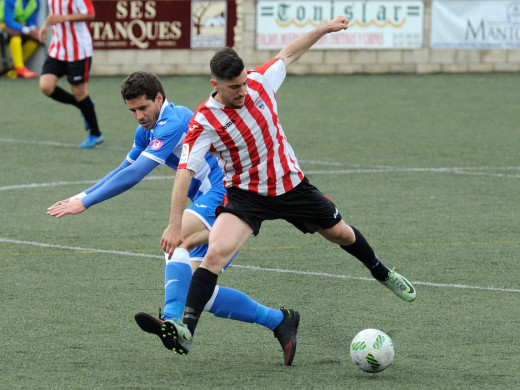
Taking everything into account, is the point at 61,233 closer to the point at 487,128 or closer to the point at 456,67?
the point at 487,128

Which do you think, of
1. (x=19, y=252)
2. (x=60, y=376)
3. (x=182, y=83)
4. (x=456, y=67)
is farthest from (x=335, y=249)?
(x=456, y=67)

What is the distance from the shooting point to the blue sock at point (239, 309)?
18.3 feet

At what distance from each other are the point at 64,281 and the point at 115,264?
1.86ft

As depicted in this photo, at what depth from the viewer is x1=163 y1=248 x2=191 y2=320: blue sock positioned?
5523mm

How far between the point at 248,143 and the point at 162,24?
17115 mm

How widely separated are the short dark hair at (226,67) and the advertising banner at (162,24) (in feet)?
55.5

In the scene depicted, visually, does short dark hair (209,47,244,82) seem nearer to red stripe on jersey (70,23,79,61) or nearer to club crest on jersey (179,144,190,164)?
club crest on jersey (179,144,190,164)

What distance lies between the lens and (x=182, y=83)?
20.9m

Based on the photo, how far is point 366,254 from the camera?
20.0 ft

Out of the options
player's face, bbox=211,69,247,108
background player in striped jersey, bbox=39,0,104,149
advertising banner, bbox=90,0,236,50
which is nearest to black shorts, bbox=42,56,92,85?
background player in striped jersey, bbox=39,0,104,149

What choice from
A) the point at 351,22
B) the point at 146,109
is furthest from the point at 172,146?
the point at 351,22

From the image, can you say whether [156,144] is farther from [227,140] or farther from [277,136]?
[277,136]

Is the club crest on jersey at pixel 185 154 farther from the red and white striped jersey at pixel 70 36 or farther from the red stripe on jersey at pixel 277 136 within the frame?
the red and white striped jersey at pixel 70 36

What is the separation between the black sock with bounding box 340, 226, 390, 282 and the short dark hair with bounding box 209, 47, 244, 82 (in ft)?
4.12
